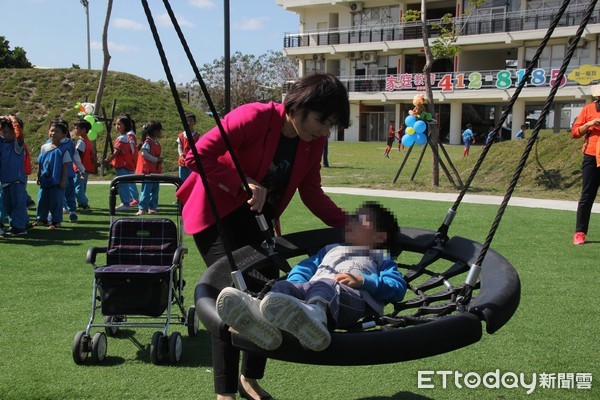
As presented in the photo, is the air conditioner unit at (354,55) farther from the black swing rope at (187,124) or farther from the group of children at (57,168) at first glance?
the black swing rope at (187,124)

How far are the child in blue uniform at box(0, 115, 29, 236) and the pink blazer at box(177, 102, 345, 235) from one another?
611 cm

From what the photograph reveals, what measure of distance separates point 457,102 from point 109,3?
29033 mm

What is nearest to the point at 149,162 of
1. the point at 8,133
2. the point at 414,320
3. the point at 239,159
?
the point at 8,133

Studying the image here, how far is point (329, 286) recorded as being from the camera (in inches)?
101

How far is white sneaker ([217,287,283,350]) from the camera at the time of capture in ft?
7.06

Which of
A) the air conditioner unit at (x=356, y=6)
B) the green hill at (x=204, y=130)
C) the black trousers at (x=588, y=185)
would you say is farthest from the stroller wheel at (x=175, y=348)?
the air conditioner unit at (x=356, y=6)

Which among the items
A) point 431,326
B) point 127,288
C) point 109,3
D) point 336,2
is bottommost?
point 127,288

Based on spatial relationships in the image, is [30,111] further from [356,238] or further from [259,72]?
[259,72]

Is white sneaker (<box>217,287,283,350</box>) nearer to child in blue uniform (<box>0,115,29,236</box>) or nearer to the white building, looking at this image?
child in blue uniform (<box>0,115,29,236</box>)

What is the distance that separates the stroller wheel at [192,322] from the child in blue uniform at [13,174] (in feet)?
17.6

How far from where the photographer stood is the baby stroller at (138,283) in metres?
4.00

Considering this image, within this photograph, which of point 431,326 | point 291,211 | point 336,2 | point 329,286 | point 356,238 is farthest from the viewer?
point 336,2

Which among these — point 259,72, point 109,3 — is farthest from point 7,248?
point 259,72

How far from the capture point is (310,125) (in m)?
2.96
